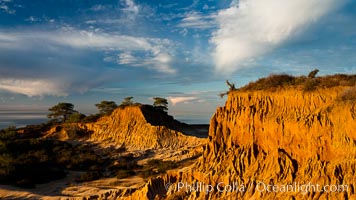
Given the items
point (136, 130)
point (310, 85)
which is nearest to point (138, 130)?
point (136, 130)

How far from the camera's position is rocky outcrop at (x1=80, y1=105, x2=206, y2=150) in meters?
44.6

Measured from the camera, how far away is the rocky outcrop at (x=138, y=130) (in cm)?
4459

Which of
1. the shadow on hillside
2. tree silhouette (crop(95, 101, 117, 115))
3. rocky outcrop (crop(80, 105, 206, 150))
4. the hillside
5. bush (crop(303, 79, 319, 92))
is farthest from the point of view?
tree silhouette (crop(95, 101, 117, 115))

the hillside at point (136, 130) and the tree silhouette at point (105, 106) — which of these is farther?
the tree silhouette at point (105, 106)

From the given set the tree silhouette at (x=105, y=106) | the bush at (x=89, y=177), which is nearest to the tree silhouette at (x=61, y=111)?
the tree silhouette at (x=105, y=106)

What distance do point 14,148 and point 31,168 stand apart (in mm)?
10111

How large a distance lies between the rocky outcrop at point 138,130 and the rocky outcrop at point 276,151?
20.3 metres

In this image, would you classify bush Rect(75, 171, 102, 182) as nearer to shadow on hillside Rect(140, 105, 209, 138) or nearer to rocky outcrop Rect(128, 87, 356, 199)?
rocky outcrop Rect(128, 87, 356, 199)

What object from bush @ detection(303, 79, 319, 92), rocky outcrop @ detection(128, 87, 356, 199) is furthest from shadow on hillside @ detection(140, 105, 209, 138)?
bush @ detection(303, 79, 319, 92)

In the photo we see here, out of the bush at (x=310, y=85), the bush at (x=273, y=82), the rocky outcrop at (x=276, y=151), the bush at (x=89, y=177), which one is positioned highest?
the bush at (x=273, y=82)

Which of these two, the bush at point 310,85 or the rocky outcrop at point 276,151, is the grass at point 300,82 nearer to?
the bush at point 310,85

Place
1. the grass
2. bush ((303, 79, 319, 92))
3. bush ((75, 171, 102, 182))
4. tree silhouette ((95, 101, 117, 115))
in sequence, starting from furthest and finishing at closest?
tree silhouette ((95, 101, 117, 115)) < bush ((75, 171, 102, 182)) < bush ((303, 79, 319, 92)) < the grass

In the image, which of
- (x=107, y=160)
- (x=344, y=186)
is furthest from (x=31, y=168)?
(x=344, y=186)

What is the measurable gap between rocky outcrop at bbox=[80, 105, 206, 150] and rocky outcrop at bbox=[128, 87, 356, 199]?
20.3 metres
